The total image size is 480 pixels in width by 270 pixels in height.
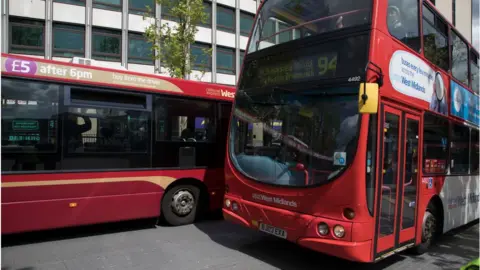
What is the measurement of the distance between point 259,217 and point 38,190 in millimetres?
3431

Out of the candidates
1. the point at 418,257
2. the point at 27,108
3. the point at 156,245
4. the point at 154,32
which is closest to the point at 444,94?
the point at 418,257

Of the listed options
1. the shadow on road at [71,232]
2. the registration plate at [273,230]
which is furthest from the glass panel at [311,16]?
the shadow on road at [71,232]

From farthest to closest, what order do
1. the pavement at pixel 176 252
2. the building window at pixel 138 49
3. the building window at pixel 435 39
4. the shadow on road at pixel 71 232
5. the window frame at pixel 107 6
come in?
the building window at pixel 138 49 → the window frame at pixel 107 6 → the shadow on road at pixel 71 232 → the building window at pixel 435 39 → the pavement at pixel 176 252

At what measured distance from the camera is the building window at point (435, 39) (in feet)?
19.0

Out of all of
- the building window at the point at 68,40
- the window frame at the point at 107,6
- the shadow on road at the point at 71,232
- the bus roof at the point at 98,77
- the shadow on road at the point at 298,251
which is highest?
the window frame at the point at 107,6

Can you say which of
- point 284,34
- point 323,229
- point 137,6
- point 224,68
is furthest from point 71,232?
point 224,68

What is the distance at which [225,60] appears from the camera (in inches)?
1038

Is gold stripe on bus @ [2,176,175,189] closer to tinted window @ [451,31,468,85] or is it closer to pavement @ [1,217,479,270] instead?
pavement @ [1,217,479,270]

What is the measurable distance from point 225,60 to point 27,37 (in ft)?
41.1

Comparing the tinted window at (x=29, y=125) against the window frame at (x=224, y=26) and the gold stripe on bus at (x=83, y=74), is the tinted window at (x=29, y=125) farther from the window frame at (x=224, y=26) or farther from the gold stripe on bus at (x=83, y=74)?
the window frame at (x=224, y=26)

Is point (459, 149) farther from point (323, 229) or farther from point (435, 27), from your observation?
point (323, 229)

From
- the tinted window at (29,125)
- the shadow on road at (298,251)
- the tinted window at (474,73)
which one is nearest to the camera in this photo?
the shadow on road at (298,251)

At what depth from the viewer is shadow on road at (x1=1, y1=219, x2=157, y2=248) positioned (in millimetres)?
5966

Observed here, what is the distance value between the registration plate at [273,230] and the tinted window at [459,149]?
3.84m
